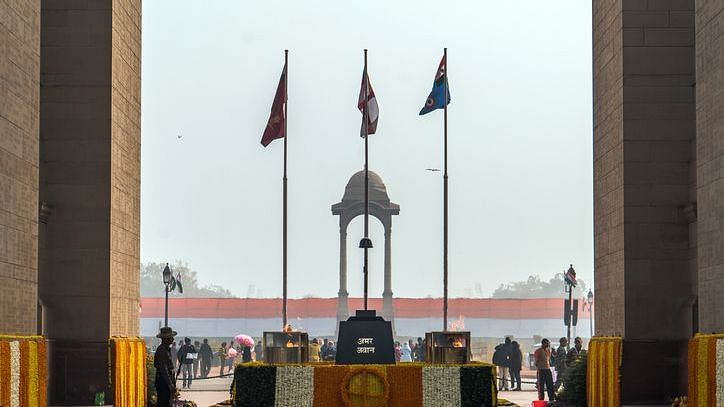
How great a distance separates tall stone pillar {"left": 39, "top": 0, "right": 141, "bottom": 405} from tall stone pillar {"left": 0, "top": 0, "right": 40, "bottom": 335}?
15.0 feet

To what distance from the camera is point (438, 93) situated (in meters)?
39.7

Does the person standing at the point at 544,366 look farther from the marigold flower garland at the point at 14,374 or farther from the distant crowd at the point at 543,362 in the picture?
the marigold flower garland at the point at 14,374

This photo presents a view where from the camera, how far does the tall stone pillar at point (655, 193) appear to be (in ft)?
84.5

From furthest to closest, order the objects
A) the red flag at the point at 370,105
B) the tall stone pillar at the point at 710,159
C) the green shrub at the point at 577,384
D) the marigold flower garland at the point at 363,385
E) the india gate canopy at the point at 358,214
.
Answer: the india gate canopy at the point at 358,214 < the red flag at the point at 370,105 < the green shrub at the point at 577,384 < the tall stone pillar at the point at 710,159 < the marigold flower garland at the point at 363,385

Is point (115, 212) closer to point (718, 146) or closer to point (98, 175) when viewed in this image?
point (98, 175)

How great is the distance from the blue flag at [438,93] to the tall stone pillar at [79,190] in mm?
14490

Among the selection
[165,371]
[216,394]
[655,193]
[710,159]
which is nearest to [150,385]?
[165,371]

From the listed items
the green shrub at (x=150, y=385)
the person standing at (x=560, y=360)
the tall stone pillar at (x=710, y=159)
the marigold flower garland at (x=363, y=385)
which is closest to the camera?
the marigold flower garland at (x=363, y=385)

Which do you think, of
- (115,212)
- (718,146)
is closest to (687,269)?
(718,146)

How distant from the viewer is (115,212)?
86.6 feet

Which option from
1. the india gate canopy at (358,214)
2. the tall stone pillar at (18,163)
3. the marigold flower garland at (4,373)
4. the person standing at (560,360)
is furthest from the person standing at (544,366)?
the india gate canopy at (358,214)

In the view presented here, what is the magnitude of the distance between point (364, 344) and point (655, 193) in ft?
28.8

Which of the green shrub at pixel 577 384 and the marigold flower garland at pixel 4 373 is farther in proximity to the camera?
the green shrub at pixel 577 384

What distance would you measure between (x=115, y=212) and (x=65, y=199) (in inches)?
36.6
